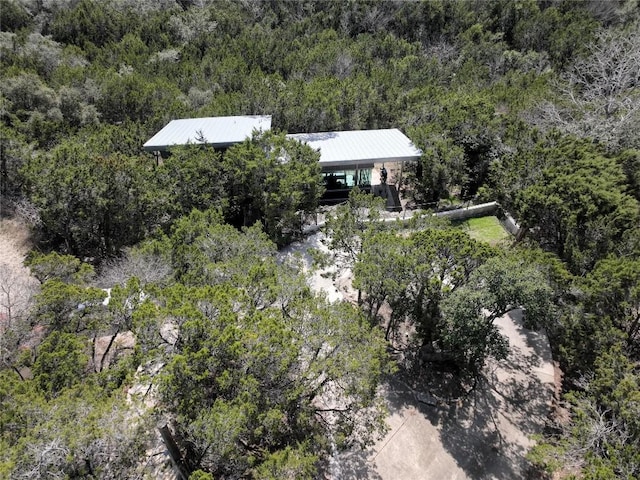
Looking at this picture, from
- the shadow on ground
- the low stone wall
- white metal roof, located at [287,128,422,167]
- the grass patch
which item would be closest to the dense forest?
the shadow on ground

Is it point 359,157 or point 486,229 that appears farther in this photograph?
point 359,157

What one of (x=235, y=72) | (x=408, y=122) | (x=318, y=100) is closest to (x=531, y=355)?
(x=408, y=122)

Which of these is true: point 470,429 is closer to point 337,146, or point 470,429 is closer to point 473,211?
point 473,211

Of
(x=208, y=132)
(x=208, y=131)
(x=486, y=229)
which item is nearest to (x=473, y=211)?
(x=486, y=229)

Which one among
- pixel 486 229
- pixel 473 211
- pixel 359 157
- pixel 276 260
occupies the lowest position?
pixel 486 229

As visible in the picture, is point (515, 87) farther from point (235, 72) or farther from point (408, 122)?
point (235, 72)

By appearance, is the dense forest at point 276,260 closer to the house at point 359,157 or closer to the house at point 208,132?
the house at point 208,132
